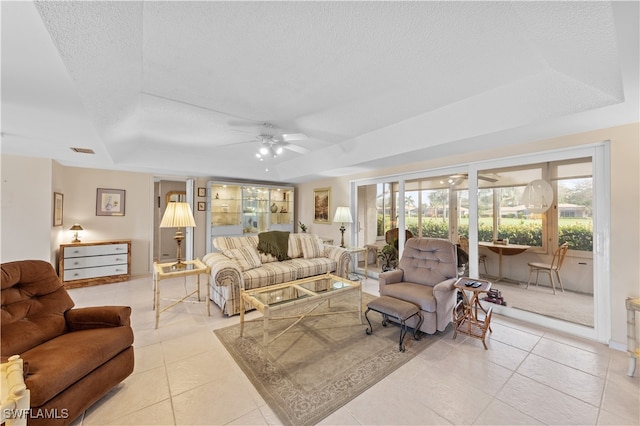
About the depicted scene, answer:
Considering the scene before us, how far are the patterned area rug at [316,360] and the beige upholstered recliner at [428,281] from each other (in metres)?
0.29

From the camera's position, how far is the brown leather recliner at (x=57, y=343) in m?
1.40

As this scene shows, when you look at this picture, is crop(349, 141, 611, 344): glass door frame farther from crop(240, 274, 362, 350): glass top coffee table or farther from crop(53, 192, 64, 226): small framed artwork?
crop(53, 192, 64, 226): small framed artwork

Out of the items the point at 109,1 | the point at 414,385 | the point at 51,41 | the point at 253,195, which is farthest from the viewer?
the point at 253,195

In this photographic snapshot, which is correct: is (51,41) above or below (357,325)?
above

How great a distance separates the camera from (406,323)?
2639 millimetres

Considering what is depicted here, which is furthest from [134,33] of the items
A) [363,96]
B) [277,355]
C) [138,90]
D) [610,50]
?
[610,50]

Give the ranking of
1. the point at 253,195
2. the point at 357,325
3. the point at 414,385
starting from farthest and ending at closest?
the point at 253,195 → the point at 357,325 → the point at 414,385

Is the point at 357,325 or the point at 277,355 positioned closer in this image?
the point at 277,355

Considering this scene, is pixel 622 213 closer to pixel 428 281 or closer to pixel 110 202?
pixel 428 281

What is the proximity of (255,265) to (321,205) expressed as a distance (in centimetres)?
289

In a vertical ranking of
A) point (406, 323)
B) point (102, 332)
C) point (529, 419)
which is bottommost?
point (529, 419)

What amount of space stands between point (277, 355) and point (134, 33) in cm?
267

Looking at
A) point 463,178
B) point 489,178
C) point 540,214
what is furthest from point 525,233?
point 463,178

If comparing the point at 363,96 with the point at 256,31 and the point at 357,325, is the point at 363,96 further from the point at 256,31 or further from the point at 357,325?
the point at 357,325
